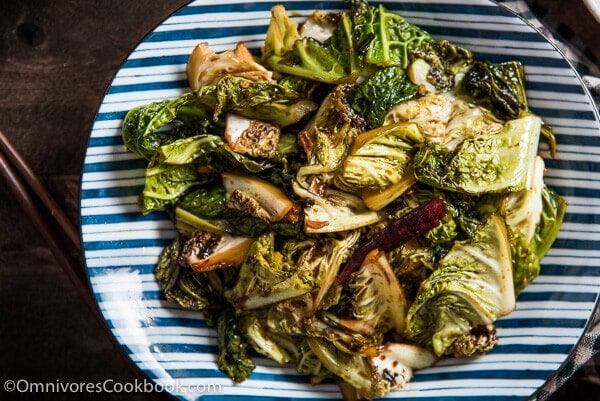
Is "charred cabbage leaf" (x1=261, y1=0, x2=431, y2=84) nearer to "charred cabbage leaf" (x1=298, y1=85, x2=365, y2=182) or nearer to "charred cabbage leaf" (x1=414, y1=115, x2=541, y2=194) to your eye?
"charred cabbage leaf" (x1=298, y1=85, x2=365, y2=182)

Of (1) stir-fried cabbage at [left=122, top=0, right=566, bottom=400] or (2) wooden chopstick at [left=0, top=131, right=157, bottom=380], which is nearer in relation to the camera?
(1) stir-fried cabbage at [left=122, top=0, right=566, bottom=400]

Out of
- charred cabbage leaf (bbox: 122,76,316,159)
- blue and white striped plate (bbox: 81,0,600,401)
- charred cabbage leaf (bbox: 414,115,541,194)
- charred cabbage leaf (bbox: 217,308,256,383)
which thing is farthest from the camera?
charred cabbage leaf (bbox: 217,308,256,383)

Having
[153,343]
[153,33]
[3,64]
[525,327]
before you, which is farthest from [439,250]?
[3,64]

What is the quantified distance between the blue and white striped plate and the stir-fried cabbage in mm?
105

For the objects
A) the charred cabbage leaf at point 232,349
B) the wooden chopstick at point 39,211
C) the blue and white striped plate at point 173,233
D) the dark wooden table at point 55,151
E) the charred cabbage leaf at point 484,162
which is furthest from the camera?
the dark wooden table at point 55,151

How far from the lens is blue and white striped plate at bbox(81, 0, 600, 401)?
12.6ft

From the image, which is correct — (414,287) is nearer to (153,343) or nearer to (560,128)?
(560,128)

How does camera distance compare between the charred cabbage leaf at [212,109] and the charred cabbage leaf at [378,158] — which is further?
the charred cabbage leaf at [212,109]

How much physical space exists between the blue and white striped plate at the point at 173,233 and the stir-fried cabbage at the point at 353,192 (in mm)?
105

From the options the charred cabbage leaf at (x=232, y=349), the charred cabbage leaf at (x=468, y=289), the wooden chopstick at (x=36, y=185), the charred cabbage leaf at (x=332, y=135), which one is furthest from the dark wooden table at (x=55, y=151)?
the charred cabbage leaf at (x=332, y=135)

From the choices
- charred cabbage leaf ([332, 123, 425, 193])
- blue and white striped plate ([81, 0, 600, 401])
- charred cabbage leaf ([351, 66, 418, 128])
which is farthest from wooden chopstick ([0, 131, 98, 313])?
charred cabbage leaf ([351, 66, 418, 128])

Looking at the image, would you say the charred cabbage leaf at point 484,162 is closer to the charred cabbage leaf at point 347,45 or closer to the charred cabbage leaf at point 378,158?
the charred cabbage leaf at point 378,158

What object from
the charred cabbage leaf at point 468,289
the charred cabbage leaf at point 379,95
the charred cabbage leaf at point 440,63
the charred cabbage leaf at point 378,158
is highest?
the charred cabbage leaf at point 440,63

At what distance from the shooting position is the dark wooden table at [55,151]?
15.6ft
